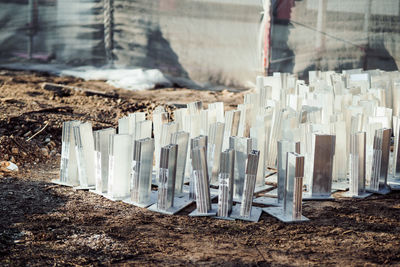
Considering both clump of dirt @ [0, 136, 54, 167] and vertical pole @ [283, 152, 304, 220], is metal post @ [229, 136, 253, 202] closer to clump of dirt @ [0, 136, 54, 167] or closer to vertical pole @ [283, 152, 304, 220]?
vertical pole @ [283, 152, 304, 220]

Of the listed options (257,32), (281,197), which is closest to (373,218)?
(281,197)

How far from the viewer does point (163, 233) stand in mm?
4852

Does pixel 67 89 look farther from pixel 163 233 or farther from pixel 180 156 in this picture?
pixel 163 233

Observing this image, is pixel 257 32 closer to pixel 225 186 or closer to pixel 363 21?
pixel 363 21

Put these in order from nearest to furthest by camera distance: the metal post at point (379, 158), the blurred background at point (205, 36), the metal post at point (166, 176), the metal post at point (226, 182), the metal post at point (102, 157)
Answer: the metal post at point (226, 182), the metal post at point (166, 176), the metal post at point (102, 157), the metal post at point (379, 158), the blurred background at point (205, 36)

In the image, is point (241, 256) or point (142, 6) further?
point (142, 6)

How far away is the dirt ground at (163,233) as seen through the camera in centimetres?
436

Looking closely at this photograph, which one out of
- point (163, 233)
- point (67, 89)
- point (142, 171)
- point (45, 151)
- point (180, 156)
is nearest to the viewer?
point (163, 233)

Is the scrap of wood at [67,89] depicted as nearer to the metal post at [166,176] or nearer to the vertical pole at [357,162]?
the metal post at [166,176]

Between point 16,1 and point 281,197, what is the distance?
9443 millimetres

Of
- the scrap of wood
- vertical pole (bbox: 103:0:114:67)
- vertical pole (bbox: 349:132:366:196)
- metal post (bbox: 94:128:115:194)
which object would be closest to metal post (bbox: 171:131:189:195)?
metal post (bbox: 94:128:115:194)

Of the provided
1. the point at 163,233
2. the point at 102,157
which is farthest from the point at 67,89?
the point at 163,233

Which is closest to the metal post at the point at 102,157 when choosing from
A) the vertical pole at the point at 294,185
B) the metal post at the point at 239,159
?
the metal post at the point at 239,159

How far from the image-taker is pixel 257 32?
11.4 metres
